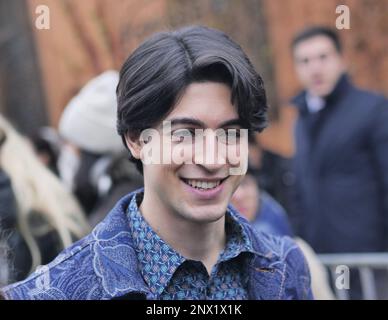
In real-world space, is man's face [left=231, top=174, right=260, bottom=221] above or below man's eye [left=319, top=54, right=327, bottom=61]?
below

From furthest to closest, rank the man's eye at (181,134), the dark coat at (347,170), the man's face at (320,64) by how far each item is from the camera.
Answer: the man's face at (320,64)
the dark coat at (347,170)
the man's eye at (181,134)

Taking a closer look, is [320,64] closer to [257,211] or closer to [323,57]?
[323,57]

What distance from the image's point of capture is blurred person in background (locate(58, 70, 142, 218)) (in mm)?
3131

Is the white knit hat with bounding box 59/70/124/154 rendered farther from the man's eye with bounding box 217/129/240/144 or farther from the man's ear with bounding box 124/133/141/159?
the man's eye with bounding box 217/129/240/144

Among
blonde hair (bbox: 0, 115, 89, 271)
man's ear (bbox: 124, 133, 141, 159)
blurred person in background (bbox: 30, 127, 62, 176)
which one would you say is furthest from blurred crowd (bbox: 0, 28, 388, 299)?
man's ear (bbox: 124, 133, 141, 159)

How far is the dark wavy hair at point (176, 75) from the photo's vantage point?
5.89ft

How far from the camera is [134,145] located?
1.88 meters

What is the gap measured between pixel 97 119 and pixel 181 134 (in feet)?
4.78

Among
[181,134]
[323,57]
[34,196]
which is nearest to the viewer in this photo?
[181,134]

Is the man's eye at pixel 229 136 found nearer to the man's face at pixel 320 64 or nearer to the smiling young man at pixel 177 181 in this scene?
the smiling young man at pixel 177 181

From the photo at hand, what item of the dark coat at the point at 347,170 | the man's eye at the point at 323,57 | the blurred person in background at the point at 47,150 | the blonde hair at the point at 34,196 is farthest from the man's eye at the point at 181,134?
the blurred person in background at the point at 47,150

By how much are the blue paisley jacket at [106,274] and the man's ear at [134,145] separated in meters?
0.15

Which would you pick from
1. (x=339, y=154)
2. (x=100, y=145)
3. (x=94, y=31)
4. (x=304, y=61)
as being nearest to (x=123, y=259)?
(x=100, y=145)
